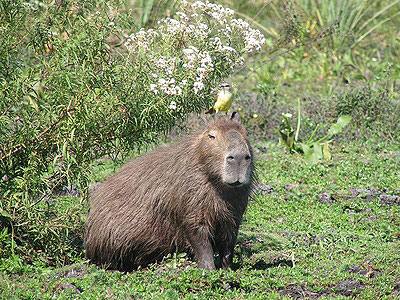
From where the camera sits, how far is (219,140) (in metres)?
5.07

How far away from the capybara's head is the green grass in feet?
2.33

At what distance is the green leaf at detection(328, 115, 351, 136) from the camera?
345 inches

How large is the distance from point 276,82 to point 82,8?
6.54 meters

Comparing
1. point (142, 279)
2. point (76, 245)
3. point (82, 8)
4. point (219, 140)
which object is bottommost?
point (76, 245)

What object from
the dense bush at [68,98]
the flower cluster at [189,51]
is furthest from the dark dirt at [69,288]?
the flower cluster at [189,51]

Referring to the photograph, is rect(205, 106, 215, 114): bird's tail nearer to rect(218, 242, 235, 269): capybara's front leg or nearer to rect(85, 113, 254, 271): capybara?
rect(85, 113, 254, 271): capybara

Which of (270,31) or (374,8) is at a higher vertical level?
(374,8)

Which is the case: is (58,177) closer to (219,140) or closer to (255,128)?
(219,140)

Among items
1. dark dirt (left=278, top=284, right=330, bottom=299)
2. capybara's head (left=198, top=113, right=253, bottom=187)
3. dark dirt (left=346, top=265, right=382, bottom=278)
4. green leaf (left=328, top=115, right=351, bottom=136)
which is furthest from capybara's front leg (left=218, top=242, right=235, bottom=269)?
green leaf (left=328, top=115, right=351, bottom=136)

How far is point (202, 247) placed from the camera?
5.11 m

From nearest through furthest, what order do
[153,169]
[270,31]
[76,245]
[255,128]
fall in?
[153,169] < [76,245] < [255,128] < [270,31]

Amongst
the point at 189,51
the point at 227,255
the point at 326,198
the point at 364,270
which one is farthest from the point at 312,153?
the point at 189,51

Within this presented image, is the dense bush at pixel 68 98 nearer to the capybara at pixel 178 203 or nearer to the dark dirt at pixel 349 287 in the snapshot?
the capybara at pixel 178 203

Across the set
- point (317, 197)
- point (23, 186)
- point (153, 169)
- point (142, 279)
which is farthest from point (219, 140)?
point (317, 197)
